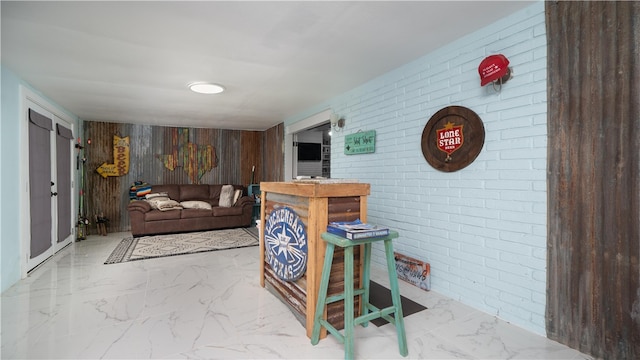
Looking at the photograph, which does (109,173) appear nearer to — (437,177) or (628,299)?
(437,177)

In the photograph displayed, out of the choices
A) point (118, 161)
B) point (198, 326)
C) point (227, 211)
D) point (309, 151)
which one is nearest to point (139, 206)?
point (118, 161)

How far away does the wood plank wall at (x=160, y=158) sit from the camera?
6109 millimetres

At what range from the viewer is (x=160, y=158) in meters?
6.66

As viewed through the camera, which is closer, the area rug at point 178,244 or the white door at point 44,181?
the white door at point 44,181

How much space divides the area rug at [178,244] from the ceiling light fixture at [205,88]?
227 cm

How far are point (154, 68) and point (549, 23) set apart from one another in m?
3.48

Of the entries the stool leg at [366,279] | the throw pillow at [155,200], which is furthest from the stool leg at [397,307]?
the throw pillow at [155,200]

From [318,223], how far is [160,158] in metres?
5.88

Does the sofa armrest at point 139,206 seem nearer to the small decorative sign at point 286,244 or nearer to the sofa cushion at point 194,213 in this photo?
the sofa cushion at point 194,213

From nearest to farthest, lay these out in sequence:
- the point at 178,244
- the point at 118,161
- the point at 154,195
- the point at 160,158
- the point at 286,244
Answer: the point at 286,244, the point at 178,244, the point at 154,195, the point at 118,161, the point at 160,158

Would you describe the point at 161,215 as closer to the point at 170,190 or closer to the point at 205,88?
the point at 170,190

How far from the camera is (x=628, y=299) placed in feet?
5.56

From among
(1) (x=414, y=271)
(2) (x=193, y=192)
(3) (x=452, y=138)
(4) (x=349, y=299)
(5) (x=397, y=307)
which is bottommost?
(1) (x=414, y=271)

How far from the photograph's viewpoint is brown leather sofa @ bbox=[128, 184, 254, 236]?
5543 millimetres
